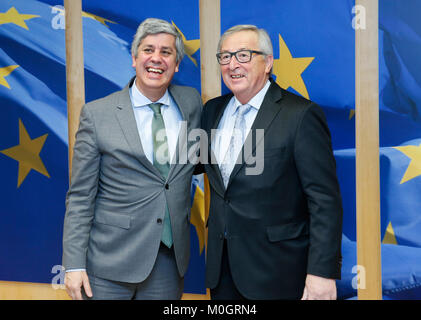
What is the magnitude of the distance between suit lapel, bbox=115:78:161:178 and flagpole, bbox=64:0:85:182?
874 millimetres

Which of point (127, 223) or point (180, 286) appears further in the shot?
point (180, 286)

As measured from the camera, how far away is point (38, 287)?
278 cm

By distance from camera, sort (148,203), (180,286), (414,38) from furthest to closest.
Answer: (414,38) < (180,286) < (148,203)

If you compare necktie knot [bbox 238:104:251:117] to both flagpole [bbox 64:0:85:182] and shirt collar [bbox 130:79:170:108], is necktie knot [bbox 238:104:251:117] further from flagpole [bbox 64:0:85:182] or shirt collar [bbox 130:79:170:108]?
flagpole [bbox 64:0:85:182]

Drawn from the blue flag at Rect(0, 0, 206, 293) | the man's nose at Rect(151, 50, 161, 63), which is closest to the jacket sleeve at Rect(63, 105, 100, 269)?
the man's nose at Rect(151, 50, 161, 63)

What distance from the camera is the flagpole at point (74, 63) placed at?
2578 millimetres

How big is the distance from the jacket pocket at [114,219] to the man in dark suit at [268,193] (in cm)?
38

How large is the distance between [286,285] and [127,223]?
73 centimetres

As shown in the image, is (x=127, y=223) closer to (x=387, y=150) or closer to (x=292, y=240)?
(x=292, y=240)

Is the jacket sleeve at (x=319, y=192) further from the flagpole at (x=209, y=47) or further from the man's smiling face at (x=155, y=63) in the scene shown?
the flagpole at (x=209, y=47)

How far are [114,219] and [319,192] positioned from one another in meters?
0.89

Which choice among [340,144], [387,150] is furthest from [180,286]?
[387,150]

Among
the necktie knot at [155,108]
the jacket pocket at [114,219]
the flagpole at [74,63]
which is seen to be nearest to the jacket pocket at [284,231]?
the jacket pocket at [114,219]

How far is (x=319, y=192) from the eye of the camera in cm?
162
